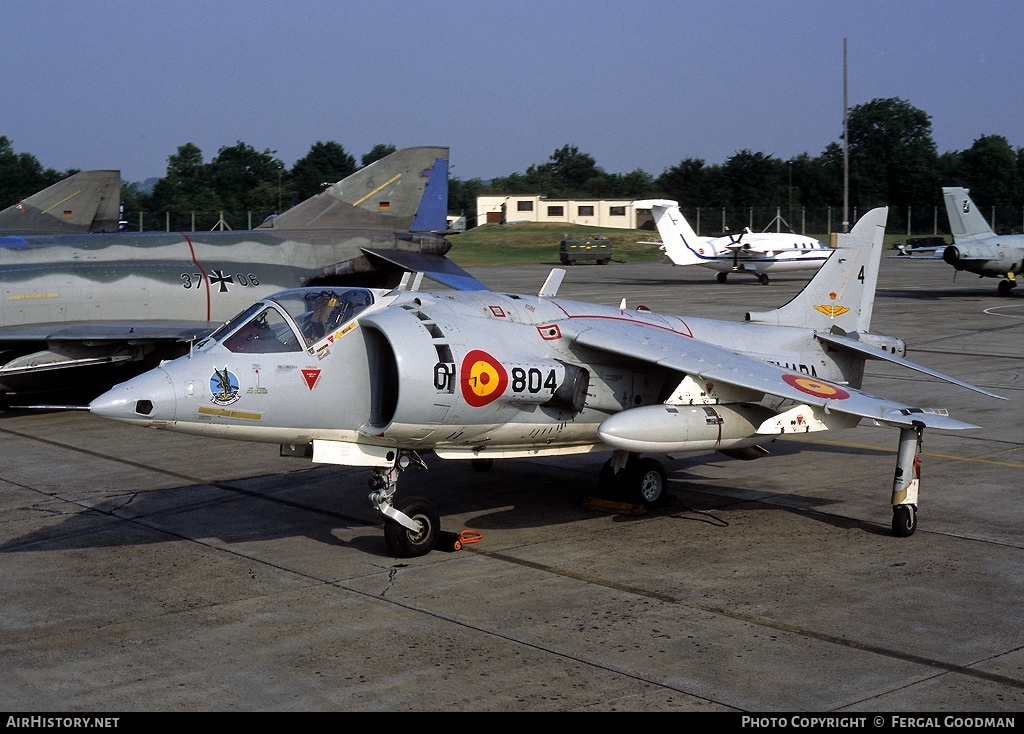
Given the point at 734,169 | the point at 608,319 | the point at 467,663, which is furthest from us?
the point at 734,169

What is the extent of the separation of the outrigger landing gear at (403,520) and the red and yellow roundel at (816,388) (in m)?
3.66

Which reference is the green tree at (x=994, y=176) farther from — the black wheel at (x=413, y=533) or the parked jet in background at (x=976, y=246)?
the black wheel at (x=413, y=533)

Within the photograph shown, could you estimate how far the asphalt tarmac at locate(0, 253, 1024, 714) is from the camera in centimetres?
696

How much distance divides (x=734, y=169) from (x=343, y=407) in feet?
278

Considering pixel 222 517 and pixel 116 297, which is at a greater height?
pixel 116 297

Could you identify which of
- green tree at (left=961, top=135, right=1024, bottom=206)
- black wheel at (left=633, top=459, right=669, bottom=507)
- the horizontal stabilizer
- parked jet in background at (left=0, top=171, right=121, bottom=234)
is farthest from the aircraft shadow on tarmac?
green tree at (left=961, top=135, right=1024, bottom=206)

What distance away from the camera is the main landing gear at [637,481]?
11.6 m

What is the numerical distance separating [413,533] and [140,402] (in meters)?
2.69

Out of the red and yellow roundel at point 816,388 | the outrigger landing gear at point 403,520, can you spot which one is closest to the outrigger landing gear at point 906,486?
the red and yellow roundel at point 816,388

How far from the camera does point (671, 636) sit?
788 cm

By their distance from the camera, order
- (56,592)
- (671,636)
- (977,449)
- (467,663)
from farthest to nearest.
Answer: (977,449) < (56,592) < (671,636) < (467,663)

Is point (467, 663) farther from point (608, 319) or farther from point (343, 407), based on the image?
point (608, 319)

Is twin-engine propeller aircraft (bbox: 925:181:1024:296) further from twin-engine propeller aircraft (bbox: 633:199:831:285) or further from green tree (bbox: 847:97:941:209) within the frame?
green tree (bbox: 847:97:941:209)
